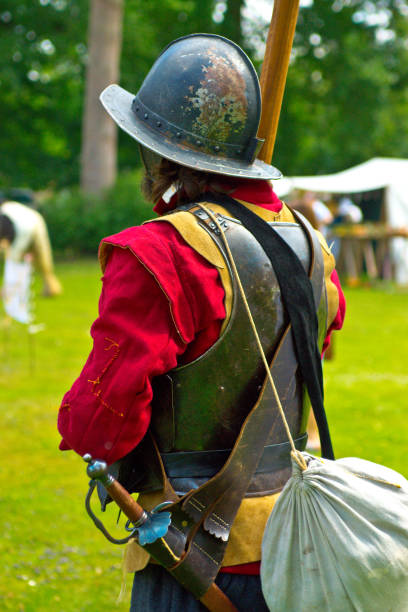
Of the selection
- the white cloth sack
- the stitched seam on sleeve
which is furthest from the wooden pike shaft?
the white cloth sack

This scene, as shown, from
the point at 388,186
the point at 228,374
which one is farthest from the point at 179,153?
the point at 388,186

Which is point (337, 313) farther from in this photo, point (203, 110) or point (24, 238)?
point (24, 238)

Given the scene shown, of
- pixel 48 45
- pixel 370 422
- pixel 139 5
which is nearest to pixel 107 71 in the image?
pixel 48 45

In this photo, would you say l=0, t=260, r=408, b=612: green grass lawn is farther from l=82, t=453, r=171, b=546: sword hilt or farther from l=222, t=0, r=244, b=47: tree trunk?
l=222, t=0, r=244, b=47: tree trunk

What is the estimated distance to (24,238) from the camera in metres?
12.8

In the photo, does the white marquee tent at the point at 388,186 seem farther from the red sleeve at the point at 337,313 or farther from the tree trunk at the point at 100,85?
the red sleeve at the point at 337,313

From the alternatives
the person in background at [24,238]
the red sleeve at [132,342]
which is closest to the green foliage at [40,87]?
the person in background at [24,238]

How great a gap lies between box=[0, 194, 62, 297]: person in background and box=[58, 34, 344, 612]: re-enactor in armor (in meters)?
7.29

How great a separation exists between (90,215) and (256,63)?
12479 millimetres

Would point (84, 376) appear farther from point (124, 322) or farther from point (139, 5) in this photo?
point (139, 5)

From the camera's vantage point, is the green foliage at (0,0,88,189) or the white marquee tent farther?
the green foliage at (0,0,88,189)

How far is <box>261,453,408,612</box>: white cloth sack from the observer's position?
1.65 metres

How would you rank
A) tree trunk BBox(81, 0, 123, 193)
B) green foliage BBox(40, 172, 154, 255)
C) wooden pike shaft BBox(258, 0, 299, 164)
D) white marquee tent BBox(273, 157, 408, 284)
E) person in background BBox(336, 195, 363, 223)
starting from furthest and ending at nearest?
1. green foliage BBox(40, 172, 154, 255)
2. tree trunk BBox(81, 0, 123, 193)
3. person in background BBox(336, 195, 363, 223)
4. white marquee tent BBox(273, 157, 408, 284)
5. wooden pike shaft BBox(258, 0, 299, 164)

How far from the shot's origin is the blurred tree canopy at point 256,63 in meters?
27.8
